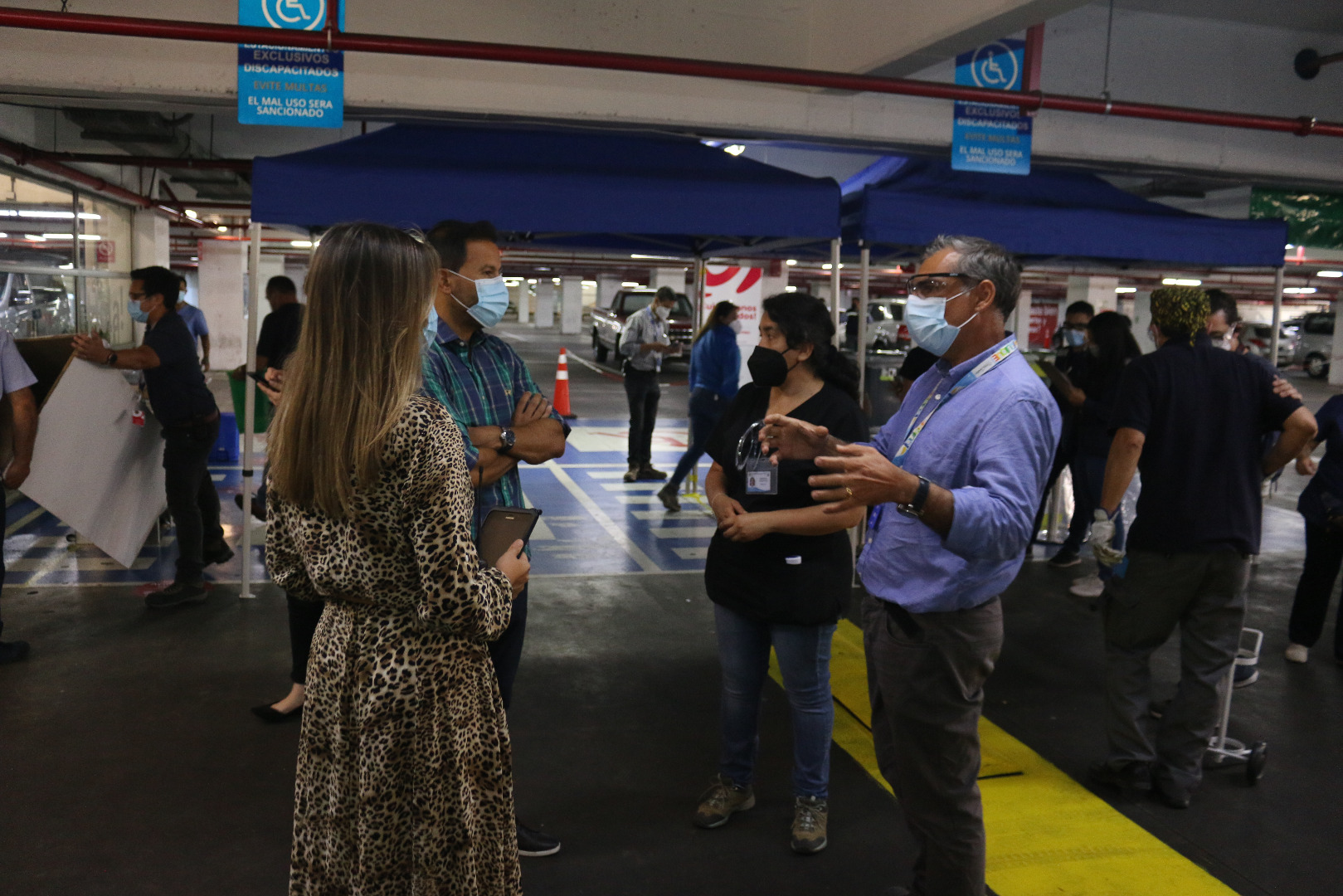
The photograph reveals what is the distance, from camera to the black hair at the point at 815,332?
3070mm

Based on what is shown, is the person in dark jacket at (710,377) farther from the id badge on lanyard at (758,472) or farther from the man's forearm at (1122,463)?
the id badge on lanyard at (758,472)

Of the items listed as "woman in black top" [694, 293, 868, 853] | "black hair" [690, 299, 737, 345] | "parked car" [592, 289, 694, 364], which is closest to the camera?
"woman in black top" [694, 293, 868, 853]

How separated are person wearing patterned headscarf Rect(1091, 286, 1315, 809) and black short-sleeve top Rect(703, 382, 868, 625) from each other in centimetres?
119

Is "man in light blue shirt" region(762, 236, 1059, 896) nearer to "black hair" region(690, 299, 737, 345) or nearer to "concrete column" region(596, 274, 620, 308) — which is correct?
"black hair" region(690, 299, 737, 345)

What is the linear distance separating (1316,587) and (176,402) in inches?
252

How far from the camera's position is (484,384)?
288 cm

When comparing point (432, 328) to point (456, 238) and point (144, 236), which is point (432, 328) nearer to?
point (456, 238)

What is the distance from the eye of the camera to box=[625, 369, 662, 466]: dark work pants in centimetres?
982

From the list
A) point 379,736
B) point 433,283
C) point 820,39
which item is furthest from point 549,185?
point 379,736

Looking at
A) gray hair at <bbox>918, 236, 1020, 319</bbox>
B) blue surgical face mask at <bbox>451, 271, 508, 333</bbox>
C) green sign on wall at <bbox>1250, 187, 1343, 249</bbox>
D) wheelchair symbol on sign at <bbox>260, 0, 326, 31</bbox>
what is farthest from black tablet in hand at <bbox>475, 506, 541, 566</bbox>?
green sign on wall at <bbox>1250, 187, 1343, 249</bbox>

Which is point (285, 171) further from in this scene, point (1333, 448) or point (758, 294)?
point (758, 294)

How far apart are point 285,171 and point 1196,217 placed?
5859 millimetres

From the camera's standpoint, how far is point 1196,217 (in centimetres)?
664

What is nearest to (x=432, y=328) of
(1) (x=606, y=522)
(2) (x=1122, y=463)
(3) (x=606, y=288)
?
(2) (x=1122, y=463)
